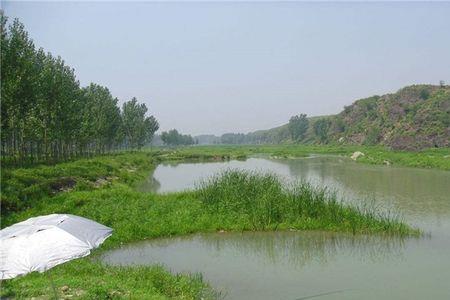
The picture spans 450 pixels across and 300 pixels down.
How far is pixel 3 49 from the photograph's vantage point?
99.9 feet

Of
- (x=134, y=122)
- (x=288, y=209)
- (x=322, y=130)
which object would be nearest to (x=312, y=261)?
(x=288, y=209)

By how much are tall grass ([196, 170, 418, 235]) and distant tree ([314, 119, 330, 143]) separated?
136 meters

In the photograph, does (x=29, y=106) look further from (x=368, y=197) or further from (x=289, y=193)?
(x=368, y=197)

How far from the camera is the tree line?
31.8 m

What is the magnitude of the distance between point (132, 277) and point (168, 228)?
23.9 ft

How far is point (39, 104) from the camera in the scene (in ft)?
131

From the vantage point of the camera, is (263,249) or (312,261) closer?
(312,261)

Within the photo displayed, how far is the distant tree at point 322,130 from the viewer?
15588cm

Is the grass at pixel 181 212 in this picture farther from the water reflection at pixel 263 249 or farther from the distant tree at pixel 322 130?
the distant tree at pixel 322 130

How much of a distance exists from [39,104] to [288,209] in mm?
28424

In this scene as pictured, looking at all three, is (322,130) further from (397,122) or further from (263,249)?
(263,249)

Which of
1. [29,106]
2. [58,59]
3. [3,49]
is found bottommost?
[29,106]

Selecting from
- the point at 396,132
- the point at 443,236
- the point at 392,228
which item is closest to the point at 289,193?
the point at 392,228

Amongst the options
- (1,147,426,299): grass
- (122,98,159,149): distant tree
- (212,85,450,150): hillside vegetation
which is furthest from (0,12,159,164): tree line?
(212,85,450,150): hillside vegetation
